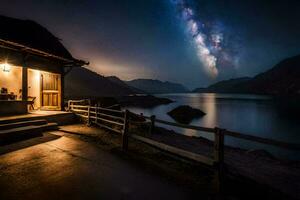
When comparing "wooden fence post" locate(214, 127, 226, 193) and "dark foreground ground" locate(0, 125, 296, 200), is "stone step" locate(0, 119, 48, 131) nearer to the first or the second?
"dark foreground ground" locate(0, 125, 296, 200)

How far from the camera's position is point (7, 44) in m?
9.70

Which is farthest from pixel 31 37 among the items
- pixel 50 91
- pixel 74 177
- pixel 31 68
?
pixel 74 177

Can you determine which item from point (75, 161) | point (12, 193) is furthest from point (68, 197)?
point (75, 161)

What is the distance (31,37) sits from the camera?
13141mm

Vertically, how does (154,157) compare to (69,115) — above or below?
below

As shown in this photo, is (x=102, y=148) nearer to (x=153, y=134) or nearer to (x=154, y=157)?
(x=154, y=157)

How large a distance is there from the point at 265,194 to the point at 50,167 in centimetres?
562

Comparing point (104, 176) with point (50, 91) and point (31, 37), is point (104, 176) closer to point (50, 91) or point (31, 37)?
point (50, 91)

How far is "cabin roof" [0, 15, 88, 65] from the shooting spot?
35.4 ft

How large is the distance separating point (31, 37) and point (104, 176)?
1299 cm

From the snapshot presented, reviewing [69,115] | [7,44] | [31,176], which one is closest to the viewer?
[31,176]

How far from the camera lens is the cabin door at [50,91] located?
14.1 m

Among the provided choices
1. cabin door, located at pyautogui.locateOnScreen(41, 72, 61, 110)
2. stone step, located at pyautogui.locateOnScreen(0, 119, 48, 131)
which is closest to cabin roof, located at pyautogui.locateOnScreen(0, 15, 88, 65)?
cabin door, located at pyautogui.locateOnScreen(41, 72, 61, 110)

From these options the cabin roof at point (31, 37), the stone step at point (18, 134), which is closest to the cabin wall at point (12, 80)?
the cabin roof at point (31, 37)
